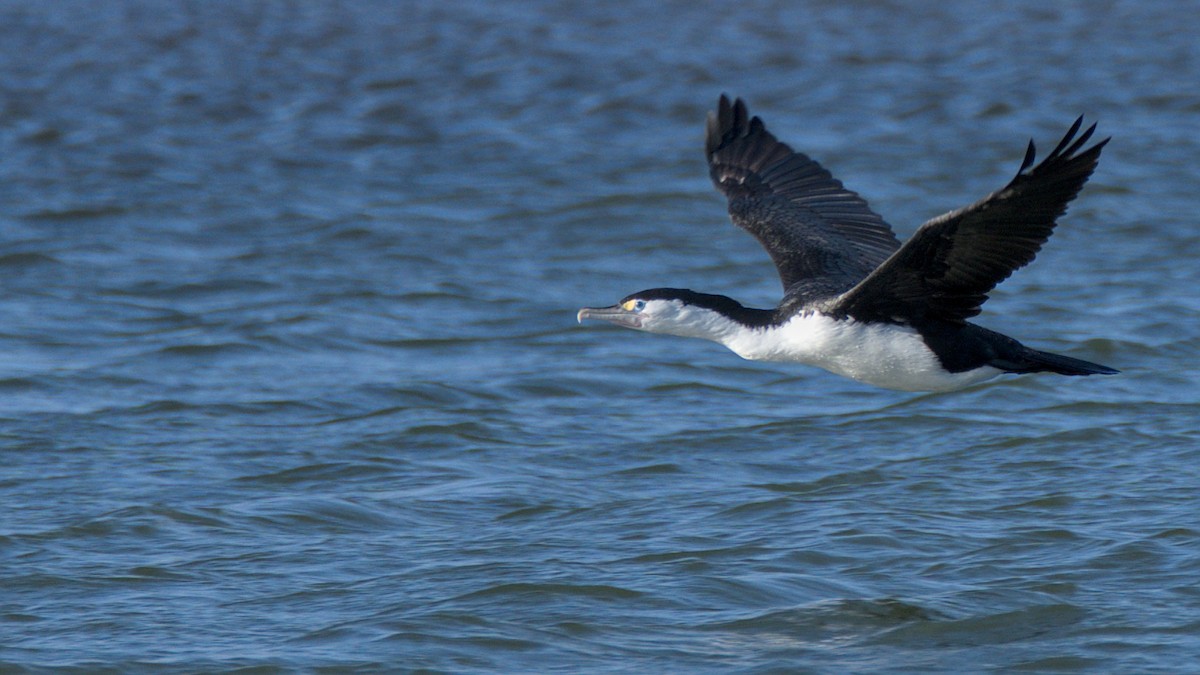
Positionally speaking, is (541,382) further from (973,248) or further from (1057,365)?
(973,248)

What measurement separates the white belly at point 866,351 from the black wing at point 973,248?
79 millimetres

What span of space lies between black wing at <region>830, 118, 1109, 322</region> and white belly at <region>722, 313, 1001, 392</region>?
3.1 inches

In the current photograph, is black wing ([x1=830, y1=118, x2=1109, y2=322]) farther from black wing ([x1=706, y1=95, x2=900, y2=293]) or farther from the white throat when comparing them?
black wing ([x1=706, y1=95, x2=900, y2=293])

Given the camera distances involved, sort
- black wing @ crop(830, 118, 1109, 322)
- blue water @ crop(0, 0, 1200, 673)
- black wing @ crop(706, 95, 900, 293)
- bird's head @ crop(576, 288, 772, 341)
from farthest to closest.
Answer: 1. black wing @ crop(706, 95, 900, 293)
2. bird's head @ crop(576, 288, 772, 341)
3. blue water @ crop(0, 0, 1200, 673)
4. black wing @ crop(830, 118, 1109, 322)

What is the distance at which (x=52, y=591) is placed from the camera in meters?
7.40

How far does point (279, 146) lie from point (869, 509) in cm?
892

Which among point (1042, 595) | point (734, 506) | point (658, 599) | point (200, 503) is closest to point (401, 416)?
point (200, 503)

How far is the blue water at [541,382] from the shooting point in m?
7.14

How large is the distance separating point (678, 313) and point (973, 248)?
61.5 inches

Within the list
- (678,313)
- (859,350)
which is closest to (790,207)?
(678,313)

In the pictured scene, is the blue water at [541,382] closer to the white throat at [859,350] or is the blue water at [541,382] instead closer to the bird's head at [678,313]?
the white throat at [859,350]

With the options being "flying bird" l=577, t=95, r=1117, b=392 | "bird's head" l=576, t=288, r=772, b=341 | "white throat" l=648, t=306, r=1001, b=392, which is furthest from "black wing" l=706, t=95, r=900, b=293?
"white throat" l=648, t=306, r=1001, b=392

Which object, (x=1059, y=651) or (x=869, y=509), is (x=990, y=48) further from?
(x=1059, y=651)

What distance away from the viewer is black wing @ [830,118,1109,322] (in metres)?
6.42
